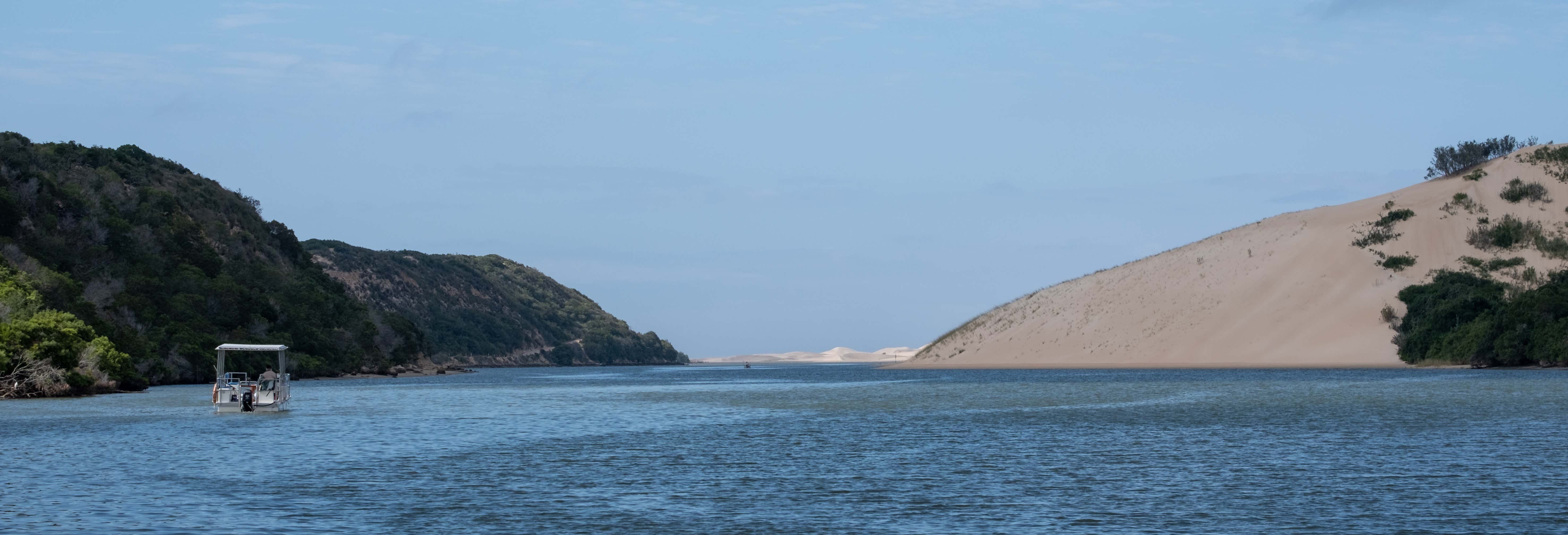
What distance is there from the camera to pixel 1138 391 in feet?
235

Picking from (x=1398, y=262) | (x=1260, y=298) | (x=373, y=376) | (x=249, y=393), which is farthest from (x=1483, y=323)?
(x=373, y=376)

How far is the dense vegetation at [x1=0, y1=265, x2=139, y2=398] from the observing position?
220 ft

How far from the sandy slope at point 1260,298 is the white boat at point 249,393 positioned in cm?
9039

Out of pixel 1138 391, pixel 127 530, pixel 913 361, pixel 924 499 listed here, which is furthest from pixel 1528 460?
pixel 913 361

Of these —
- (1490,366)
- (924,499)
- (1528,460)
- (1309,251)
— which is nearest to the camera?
(924,499)

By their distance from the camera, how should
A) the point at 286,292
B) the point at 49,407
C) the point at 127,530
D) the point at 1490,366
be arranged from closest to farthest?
the point at 127,530, the point at 49,407, the point at 1490,366, the point at 286,292

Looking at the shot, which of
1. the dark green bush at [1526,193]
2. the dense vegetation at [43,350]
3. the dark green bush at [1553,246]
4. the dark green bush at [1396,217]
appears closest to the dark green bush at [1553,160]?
the dark green bush at [1526,193]

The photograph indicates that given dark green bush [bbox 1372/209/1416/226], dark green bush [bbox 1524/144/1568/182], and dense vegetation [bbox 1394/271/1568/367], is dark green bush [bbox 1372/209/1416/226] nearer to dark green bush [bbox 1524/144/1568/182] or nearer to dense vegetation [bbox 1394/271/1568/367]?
dark green bush [bbox 1524/144/1568/182]

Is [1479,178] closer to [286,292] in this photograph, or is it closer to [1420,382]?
[1420,382]

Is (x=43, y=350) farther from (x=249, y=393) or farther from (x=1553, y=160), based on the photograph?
(x=1553, y=160)

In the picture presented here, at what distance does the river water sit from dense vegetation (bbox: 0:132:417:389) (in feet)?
125

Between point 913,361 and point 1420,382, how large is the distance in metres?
88.0

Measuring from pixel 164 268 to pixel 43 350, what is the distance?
2128 inches

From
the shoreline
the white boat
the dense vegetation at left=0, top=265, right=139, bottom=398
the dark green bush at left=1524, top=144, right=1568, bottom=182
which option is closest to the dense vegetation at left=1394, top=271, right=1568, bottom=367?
the dark green bush at left=1524, top=144, right=1568, bottom=182
